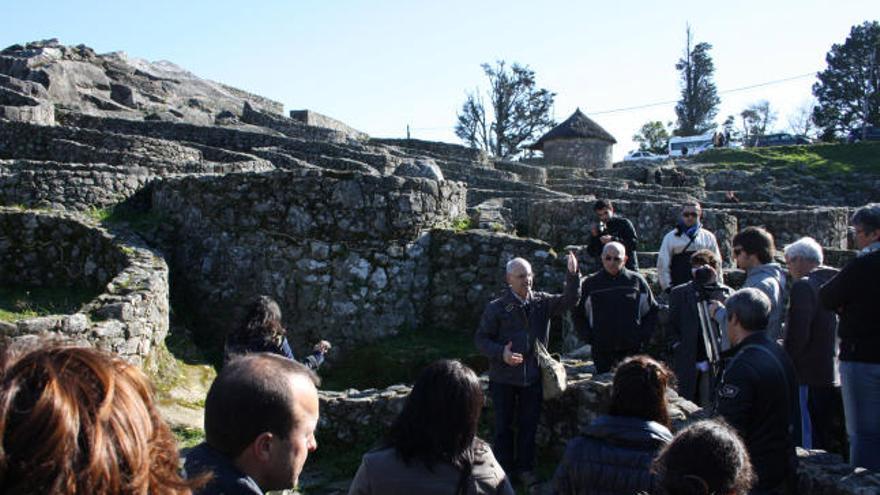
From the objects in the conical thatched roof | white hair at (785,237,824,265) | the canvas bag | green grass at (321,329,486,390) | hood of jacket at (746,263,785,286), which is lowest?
green grass at (321,329,486,390)

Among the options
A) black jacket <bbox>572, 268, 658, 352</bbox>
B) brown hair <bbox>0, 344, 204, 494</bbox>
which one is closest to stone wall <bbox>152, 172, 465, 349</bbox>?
black jacket <bbox>572, 268, 658, 352</bbox>

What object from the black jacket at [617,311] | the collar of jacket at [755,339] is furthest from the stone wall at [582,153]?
the collar of jacket at [755,339]

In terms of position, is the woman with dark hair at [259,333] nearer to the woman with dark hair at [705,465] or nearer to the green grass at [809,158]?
the woman with dark hair at [705,465]

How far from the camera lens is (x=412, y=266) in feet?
34.3

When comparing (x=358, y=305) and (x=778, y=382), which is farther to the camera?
(x=358, y=305)

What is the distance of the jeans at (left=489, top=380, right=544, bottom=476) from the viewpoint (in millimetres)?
6184

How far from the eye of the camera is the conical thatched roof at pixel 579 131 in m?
39.1

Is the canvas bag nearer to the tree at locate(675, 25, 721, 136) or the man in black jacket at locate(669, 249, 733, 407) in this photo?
the man in black jacket at locate(669, 249, 733, 407)

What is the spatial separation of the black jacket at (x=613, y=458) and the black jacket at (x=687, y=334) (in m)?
2.97

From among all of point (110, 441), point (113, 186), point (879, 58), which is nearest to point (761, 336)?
point (110, 441)

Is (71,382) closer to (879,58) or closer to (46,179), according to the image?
(46,179)

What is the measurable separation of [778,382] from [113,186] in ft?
36.1

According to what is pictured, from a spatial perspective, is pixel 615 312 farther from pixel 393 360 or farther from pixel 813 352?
pixel 393 360

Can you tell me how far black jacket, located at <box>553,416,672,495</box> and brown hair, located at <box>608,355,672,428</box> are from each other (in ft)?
0.21
